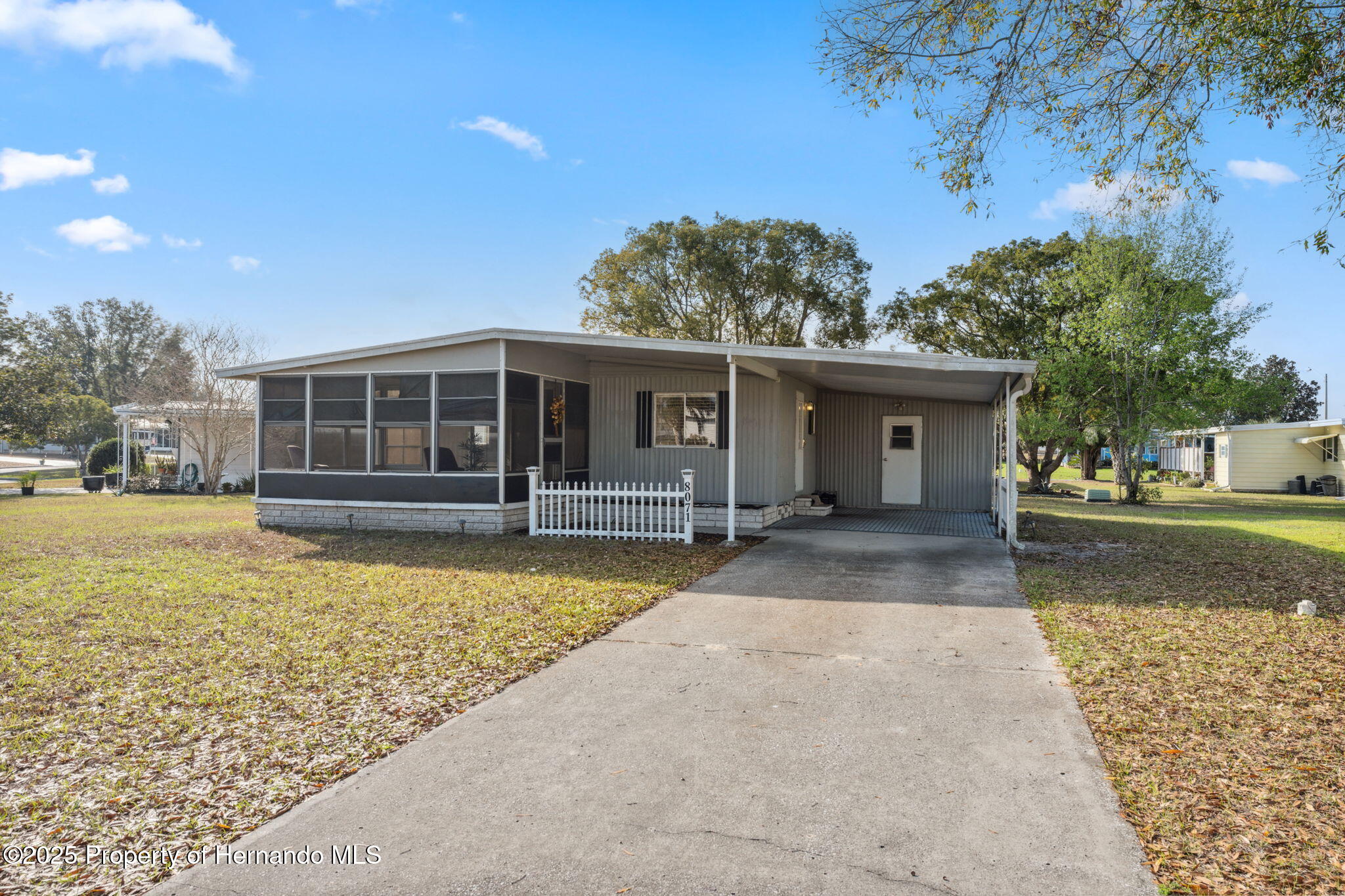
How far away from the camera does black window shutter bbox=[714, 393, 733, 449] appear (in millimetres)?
12492

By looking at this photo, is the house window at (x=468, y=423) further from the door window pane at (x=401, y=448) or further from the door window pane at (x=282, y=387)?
the door window pane at (x=282, y=387)

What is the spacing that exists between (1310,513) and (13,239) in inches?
1331

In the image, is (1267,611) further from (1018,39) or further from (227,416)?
(227,416)

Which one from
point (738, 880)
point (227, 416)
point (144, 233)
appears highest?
point (144, 233)

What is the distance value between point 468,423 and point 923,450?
360 inches

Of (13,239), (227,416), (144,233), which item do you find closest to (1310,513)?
(227,416)

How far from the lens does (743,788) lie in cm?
317

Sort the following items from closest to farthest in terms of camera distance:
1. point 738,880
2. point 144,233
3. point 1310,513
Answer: point 738,880 < point 1310,513 < point 144,233

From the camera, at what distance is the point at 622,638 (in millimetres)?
5586

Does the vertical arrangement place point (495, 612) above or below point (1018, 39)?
below

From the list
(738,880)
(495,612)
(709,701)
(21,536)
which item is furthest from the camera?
(21,536)

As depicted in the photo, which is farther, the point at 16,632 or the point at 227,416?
the point at 227,416

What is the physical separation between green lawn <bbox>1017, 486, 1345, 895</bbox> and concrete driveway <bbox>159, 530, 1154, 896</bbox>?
20 centimetres

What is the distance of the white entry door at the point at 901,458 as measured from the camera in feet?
50.8
